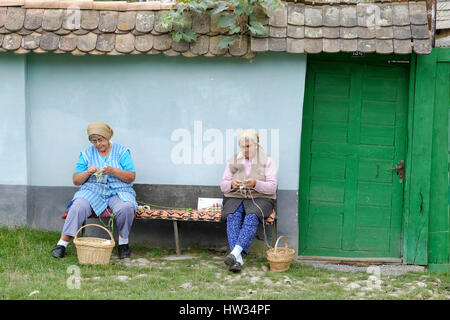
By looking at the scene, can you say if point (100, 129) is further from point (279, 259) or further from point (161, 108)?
point (279, 259)

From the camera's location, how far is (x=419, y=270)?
A: 6523 mm

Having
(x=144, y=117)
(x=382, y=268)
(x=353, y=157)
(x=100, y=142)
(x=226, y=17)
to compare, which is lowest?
(x=382, y=268)

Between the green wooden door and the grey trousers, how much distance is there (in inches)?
83.4

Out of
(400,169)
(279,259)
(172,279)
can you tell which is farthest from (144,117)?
(400,169)

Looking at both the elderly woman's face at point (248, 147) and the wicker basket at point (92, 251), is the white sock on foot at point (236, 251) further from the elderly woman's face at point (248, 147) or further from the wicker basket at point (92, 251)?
the wicker basket at point (92, 251)

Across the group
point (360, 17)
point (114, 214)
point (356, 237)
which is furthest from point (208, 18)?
point (356, 237)

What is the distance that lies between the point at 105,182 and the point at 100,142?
18.1 inches

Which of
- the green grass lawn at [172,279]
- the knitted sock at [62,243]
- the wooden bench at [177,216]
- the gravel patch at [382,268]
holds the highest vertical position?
the wooden bench at [177,216]

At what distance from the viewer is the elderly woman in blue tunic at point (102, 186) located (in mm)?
6176

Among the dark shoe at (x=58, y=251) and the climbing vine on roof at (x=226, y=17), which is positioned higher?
the climbing vine on roof at (x=226, y=17)

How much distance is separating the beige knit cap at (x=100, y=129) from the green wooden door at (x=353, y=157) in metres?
2.33

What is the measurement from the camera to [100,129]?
6.29 m

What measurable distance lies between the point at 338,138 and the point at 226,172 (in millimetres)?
1494

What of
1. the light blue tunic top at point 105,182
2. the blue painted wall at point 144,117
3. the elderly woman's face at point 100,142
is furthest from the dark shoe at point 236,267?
the elderly woman's face at point 100,142
